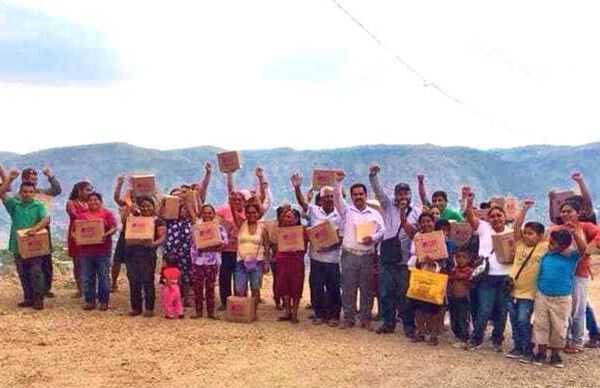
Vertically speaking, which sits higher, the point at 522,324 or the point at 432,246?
the point at 432,246

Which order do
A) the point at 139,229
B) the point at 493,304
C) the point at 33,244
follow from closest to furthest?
the point at 493,304, the point at 139,229, the point at 33,244

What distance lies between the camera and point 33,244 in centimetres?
1092

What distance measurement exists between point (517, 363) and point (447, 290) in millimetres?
1277

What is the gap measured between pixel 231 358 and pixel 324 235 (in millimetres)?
2347

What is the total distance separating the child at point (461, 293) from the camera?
31.7 ft

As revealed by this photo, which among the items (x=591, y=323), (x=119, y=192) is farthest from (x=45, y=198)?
(x=591, y=323)

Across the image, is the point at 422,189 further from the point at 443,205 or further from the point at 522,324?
the point at 522,324

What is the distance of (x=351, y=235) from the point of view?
408 inches

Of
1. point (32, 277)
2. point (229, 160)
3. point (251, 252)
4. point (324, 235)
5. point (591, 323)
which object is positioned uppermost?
point (229, 160)

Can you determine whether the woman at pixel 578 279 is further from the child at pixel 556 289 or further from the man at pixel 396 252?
the man at pixel 396 252

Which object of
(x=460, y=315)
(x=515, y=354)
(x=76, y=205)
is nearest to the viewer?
(x=515, y=354)

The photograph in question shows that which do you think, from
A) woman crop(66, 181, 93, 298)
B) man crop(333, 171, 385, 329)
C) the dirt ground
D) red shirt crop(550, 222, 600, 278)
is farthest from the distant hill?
red shirt crop(550, 222, 600, 278)

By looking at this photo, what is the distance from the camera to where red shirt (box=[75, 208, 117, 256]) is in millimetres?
10906

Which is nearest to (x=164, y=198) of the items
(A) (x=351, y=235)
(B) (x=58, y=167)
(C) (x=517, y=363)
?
(A) (x=351, y=235)
